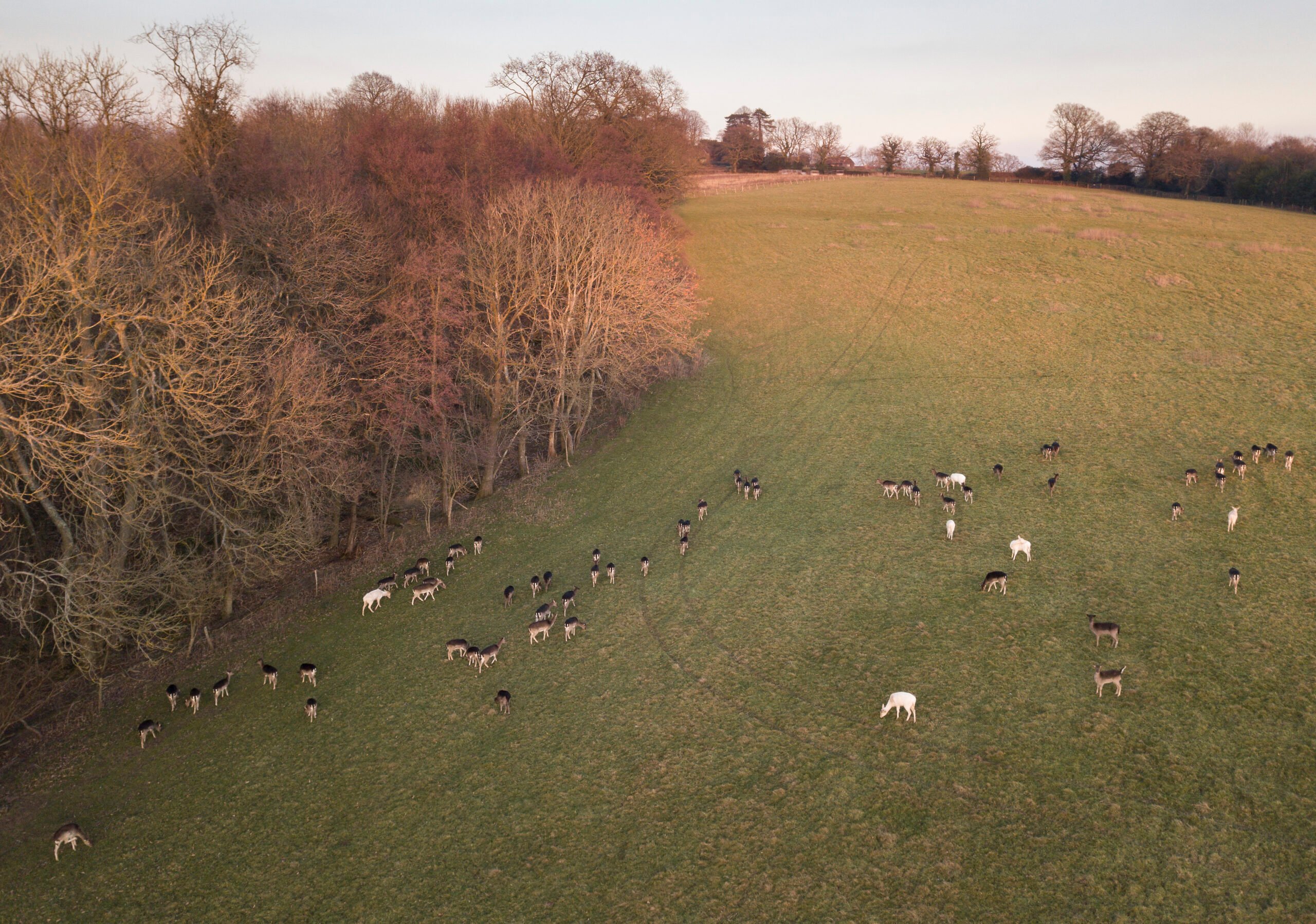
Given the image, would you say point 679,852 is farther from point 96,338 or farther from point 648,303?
point 648,303

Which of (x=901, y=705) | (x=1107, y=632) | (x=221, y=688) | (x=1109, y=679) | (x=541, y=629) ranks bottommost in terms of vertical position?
Answer: (x=221, y=688)

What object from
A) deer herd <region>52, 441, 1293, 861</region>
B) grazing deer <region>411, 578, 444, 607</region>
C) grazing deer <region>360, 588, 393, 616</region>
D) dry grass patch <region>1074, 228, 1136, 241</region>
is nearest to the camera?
deer herd <region>52, 441, 1293, 861</region>

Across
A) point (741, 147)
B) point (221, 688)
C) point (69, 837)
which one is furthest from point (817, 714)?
point (741, 147)

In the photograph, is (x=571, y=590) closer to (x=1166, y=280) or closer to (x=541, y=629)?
(x=541, y=629)

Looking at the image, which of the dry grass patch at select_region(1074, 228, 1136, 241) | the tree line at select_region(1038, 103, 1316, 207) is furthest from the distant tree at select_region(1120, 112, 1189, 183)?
the dry grass patch at select_region(1074, 228, 1136, 241)

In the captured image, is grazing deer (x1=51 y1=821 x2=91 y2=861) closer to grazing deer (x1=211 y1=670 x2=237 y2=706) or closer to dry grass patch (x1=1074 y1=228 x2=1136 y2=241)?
grazing deer (x1=211 y1=670 x2=237 y2=706)

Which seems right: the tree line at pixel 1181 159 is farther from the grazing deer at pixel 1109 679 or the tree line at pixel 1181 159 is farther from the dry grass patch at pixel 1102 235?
the grazing deer at pixel 1109 679
